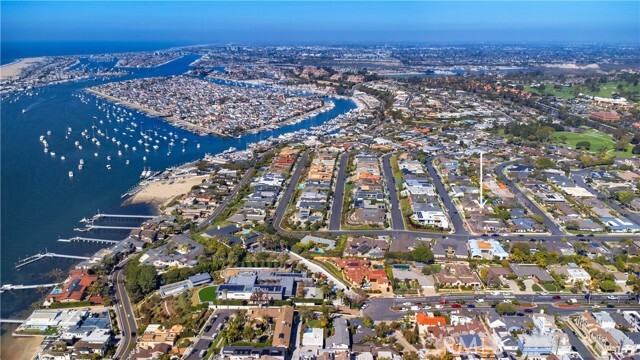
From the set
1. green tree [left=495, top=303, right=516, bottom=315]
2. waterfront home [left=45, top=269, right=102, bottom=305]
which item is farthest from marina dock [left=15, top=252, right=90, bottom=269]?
green tree [left=495, top=303, right=516, bottom=315]

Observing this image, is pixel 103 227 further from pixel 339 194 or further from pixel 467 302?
pixel 467 302

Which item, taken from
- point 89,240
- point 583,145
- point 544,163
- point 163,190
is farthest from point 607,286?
point 163,190

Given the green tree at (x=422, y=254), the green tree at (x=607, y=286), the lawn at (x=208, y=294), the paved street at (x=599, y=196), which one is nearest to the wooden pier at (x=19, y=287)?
the lawn at (x=208, y=294)

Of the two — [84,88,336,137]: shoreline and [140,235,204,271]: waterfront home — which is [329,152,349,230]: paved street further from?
[84,88,336,137]: shoreline

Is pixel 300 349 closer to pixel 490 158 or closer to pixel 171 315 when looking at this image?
pixel 171 315

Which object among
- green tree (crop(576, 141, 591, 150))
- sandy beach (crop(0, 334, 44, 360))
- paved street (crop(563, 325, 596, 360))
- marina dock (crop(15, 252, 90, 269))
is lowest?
paved street (crop(563, 325, 596, 360))

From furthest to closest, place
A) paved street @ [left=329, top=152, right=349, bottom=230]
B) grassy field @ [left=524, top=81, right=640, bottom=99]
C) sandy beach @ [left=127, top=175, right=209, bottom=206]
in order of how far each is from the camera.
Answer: grassy field @ [left=524, top=81, right=640, bottom=99], sandy beach @ [left=127, top=175, right=209, bottom=206], paved street @ [left=329, top=152, right=349, bottom=230]

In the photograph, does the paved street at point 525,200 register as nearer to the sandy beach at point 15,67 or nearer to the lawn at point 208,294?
the lawn at point 208,294

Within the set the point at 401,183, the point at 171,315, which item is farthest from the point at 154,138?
the point at 171,315
